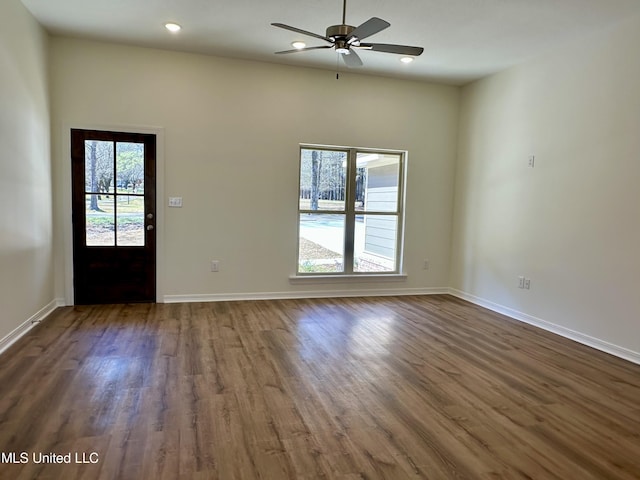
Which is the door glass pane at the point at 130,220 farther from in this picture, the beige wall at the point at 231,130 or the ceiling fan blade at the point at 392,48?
the ceiling fan blade at the point at 392,48

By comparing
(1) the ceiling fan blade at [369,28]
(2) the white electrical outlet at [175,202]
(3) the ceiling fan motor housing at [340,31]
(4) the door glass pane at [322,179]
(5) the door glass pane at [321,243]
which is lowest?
(5) the door glass pane at [321,243]

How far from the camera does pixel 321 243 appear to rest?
546cm

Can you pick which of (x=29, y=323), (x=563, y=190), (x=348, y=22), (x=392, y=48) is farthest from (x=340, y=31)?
(x=29, y=323)

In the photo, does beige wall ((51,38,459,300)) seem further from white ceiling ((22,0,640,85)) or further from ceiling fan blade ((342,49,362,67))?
ceiling fan blade ((342,49,362,67))

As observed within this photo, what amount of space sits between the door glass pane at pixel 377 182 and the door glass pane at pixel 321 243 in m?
0.43

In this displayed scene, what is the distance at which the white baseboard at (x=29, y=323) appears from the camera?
10.6 ft

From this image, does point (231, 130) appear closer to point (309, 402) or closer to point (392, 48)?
point (392, 48)

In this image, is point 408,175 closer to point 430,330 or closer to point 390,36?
point 390,36

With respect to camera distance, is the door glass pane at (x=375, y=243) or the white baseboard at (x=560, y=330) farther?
the door glass pane at (x=375, y=243)

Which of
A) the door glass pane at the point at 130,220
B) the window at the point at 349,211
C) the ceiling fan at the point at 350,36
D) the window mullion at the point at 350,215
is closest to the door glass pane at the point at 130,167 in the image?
the door glass pane at the point at 130,220

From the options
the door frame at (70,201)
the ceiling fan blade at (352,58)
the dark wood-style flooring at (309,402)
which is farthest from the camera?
the door frame at (70,201)

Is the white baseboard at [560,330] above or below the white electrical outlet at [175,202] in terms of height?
below

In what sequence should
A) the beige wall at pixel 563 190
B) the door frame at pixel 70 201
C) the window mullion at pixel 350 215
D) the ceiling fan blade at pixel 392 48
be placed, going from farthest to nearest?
the window mullion at pixel 350 215, the door frame at pixel 70 201, the beige wall at pixel 563 190, the ceiling fan blade at pixel 392 48

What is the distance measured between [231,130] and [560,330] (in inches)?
165
